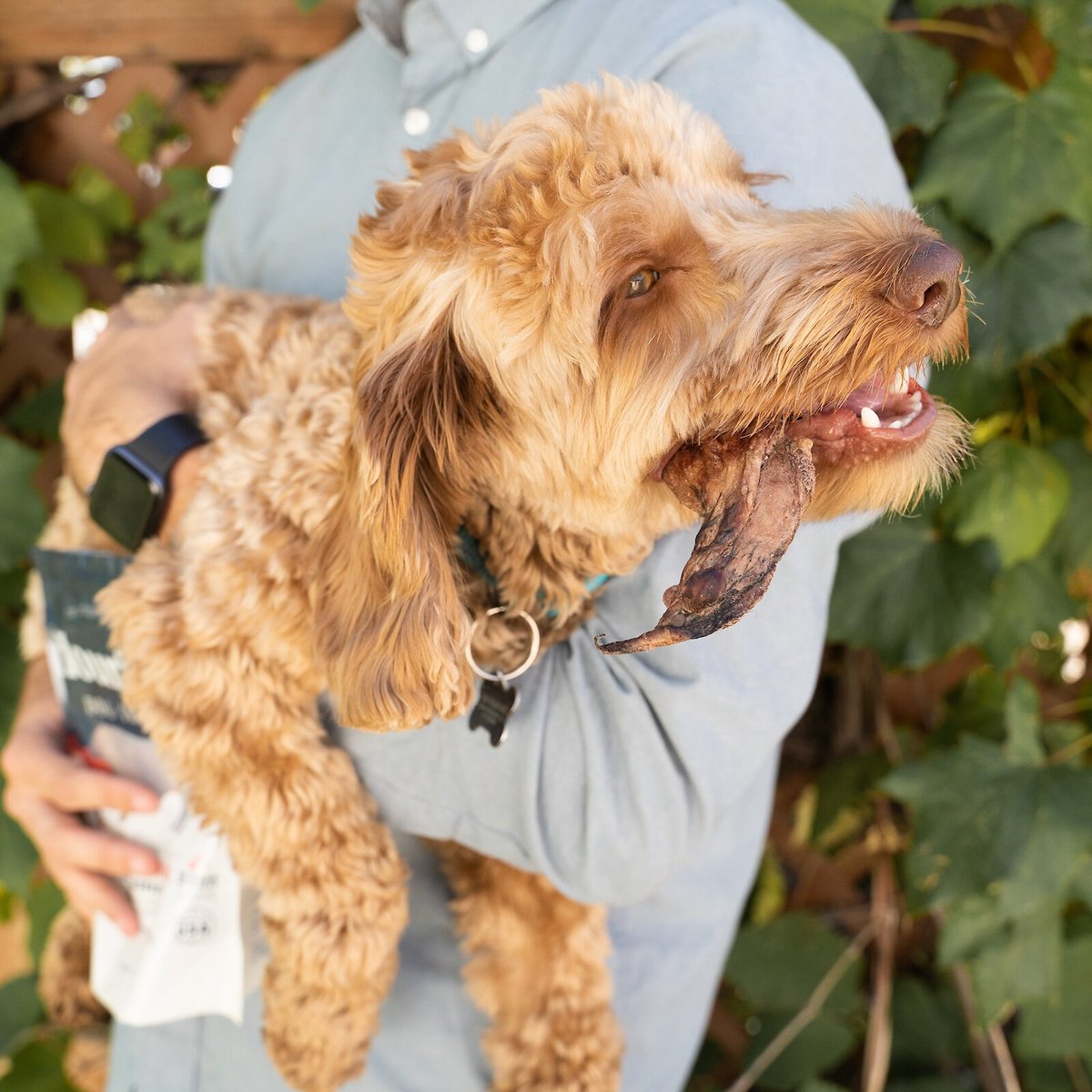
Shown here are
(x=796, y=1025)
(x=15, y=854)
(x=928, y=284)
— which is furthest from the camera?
(x=796, y=1025)

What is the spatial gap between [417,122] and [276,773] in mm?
1085

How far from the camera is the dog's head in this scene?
1001 mm

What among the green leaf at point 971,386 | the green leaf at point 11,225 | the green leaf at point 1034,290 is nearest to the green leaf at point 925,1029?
the green leaf at point 971,386

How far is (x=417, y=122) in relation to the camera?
163 cm

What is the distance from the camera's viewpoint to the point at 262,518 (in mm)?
1344

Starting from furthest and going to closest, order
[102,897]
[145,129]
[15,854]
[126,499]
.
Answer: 1. [145,129]
2. [15,854]
3. [102,897]
4. [126,499]

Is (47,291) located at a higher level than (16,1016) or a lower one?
higher

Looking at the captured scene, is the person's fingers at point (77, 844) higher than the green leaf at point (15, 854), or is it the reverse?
the person's fingers at point (77, 844)

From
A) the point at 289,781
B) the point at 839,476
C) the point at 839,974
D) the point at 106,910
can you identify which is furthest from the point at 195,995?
the point at 839,974

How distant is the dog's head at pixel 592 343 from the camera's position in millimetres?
1001

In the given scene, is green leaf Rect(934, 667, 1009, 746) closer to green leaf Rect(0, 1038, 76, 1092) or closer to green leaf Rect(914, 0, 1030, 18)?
green leaf Rect(914, 0, 1030, 18)

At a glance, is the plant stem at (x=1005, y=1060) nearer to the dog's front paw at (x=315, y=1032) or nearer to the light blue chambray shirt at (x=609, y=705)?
the light blue chambray shirt at (x=609, y=705)

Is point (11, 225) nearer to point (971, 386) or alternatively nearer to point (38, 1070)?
point (38, 1070)

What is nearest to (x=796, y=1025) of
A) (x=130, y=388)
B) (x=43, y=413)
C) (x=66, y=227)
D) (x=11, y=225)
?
(x=130, y=388)
